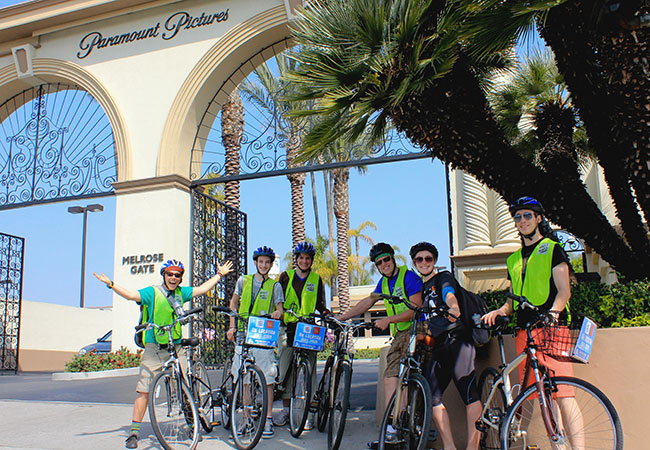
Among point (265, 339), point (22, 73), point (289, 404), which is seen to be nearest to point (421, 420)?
point (265, 339)

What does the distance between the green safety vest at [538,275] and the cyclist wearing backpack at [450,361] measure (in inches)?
23.7

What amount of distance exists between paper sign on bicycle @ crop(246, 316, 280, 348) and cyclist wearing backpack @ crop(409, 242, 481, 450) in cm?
162

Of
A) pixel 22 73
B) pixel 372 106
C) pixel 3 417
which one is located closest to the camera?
pixel 372 106

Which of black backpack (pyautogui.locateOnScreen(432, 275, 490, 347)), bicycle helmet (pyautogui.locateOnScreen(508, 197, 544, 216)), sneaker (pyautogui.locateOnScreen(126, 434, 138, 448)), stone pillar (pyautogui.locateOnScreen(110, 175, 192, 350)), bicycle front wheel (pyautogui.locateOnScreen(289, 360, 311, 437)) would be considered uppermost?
stone pillar (pyautogui.locateOnScreen(110, 175, 192, 350))

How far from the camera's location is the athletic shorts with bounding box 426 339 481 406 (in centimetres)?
477

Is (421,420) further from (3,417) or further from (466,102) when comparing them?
(3,417)

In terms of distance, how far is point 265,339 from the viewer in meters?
5.85

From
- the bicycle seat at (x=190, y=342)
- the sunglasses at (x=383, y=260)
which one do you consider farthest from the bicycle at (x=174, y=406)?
the sunglasses at (x=383, y=260)

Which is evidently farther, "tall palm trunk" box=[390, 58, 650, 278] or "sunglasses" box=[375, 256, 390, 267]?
"tall palm trunk" box=[390, 58, 650, 278]

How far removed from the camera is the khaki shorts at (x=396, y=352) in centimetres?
532

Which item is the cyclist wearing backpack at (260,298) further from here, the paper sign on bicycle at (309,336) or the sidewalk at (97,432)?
the sidewalk at (97,432)

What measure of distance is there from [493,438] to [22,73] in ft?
48.8

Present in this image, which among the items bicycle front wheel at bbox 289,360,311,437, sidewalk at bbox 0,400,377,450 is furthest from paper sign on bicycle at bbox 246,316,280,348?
sidewalk at bbox 0,400,377,450

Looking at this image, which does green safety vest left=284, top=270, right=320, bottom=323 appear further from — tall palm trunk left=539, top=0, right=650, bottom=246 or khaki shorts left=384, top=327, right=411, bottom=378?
tall palm trunk left=539, top=0, right=650, bottom=246
